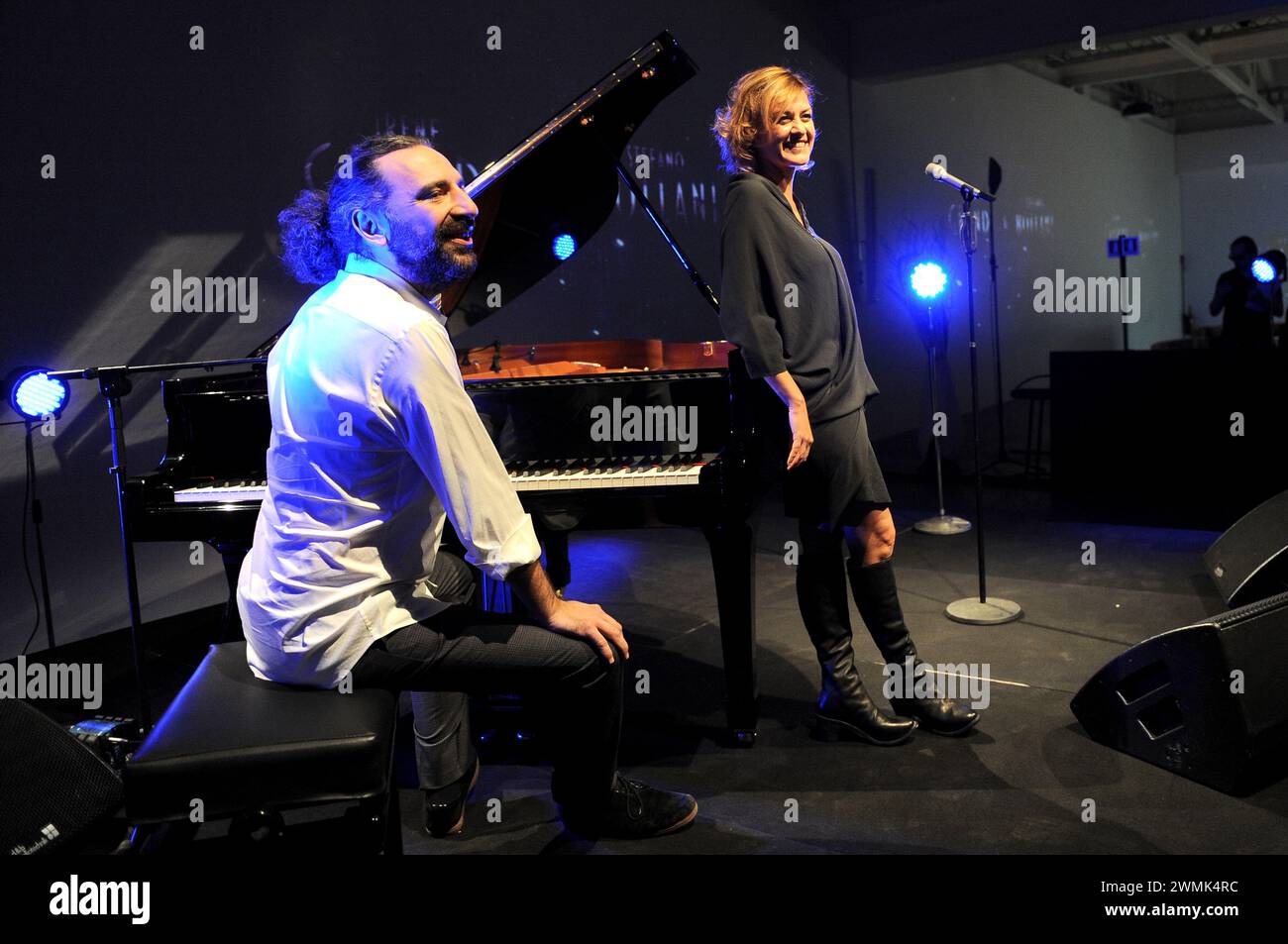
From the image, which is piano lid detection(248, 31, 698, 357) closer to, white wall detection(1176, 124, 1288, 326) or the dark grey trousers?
the dark grey trousers

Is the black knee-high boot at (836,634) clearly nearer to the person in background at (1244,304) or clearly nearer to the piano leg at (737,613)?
the piano leg at (737,613)

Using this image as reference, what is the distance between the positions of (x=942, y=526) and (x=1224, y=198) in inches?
541

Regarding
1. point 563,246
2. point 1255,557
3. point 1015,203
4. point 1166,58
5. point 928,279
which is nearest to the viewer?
point 563,246

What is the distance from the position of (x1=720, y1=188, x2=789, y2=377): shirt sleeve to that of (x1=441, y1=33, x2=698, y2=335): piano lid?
0.49 m

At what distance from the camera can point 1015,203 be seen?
437 inches

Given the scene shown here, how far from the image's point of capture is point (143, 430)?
4.33m

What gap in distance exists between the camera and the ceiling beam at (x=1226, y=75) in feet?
35.9

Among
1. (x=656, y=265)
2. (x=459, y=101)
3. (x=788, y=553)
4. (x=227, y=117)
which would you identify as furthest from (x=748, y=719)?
(x=656, y=265)

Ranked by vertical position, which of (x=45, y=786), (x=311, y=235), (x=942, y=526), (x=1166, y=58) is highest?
(x=1166, y=58)

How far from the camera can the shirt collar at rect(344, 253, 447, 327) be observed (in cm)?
193

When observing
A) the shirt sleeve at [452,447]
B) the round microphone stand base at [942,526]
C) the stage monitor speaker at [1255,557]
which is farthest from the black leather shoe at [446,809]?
the round microphone stand base at [942,526]

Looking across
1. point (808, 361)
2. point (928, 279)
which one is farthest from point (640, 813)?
point (928, 279)

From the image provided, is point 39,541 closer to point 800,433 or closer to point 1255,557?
point 800,433
